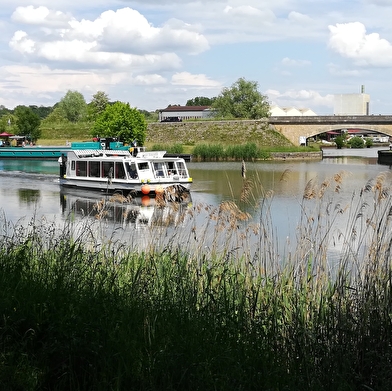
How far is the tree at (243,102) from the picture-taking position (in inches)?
3600

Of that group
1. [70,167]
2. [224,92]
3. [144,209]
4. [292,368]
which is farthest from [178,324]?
[224,92]

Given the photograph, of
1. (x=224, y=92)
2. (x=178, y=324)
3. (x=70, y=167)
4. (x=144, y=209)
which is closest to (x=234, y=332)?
(x=178, y=324)

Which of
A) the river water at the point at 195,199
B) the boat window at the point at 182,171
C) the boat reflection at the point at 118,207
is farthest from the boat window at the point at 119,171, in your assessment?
the boat window at the point at 182,171

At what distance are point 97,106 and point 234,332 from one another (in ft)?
310

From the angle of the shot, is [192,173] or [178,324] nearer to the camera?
[178,324]

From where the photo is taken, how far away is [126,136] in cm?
6412

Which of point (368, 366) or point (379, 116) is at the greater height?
point (379, 116)

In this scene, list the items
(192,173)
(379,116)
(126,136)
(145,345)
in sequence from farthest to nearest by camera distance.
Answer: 1. (379,116)
2. (126,136)
3. (192,173)
4. (145,345)

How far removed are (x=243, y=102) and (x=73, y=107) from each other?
34.9 metres

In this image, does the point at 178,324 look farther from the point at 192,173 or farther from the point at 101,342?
the point at 192,173

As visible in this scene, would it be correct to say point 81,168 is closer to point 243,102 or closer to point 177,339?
point 177,339

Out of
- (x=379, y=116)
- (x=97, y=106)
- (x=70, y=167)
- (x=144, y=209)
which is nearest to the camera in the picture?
(x=144, y=209)

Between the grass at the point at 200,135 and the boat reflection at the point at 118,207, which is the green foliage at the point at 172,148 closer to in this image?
the grass at the point at 200,135

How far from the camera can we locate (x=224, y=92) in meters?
98.3
